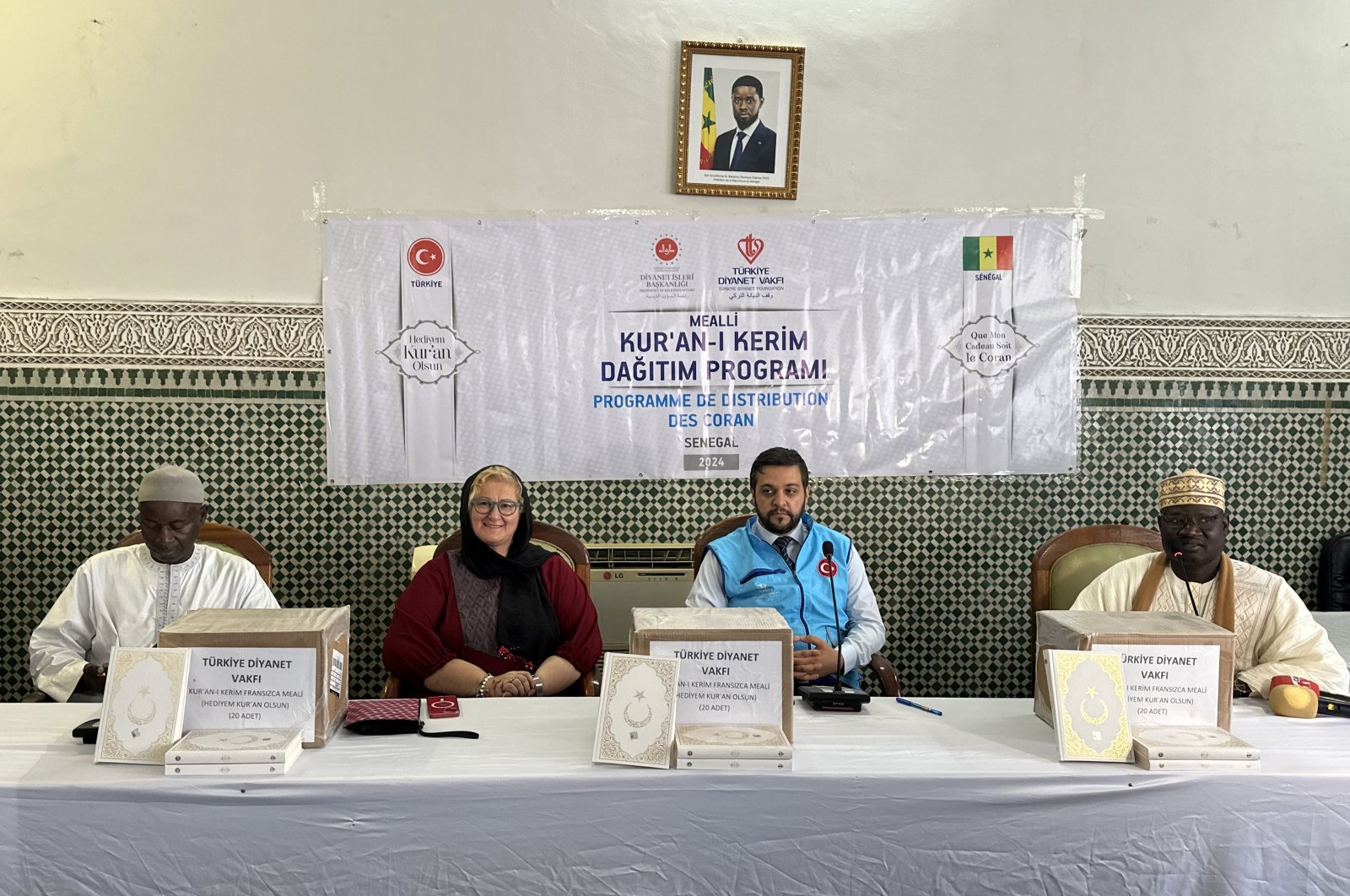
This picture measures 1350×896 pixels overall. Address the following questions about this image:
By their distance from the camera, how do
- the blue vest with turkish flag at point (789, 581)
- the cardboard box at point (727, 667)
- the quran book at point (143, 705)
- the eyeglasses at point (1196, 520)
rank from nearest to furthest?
the quran book at point (143, 705) → the cardboard box at point (727, 667) → the eyeglasses at point (1196, 520) → the blue vest with turkish flag at point (789, 581)

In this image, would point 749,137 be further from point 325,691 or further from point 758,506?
point 325,691

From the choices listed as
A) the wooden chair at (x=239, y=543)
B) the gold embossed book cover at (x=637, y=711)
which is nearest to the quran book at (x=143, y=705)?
the gold embossed book cover at (x=637, y=711)

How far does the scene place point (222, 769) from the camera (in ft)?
5.70

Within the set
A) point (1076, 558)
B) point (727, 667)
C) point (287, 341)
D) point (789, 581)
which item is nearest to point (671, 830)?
point (727, 667)

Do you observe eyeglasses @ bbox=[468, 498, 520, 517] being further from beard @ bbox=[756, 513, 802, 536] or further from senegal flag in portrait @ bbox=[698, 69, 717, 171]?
senegal flag in portrait @ bbox=[698, 69, 717, 171]

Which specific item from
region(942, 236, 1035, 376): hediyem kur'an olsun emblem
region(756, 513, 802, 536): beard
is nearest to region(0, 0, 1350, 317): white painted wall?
region(942, 236, 1035, 376): hediyem kur'an olsun emblem

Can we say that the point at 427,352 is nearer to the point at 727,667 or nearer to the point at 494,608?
the point at 494,608

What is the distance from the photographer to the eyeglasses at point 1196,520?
266 centimetres

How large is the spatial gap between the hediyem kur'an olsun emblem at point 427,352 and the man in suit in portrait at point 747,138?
1.20 meters

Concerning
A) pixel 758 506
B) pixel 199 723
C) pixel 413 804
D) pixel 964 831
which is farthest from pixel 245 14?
pixel 964 831

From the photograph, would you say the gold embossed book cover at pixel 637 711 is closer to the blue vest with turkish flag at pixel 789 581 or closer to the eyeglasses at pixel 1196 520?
the blue vest with turkish flag at pixel 789 581

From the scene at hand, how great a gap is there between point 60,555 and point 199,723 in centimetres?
244

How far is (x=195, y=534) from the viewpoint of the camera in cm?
292

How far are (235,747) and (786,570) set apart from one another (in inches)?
66.9
